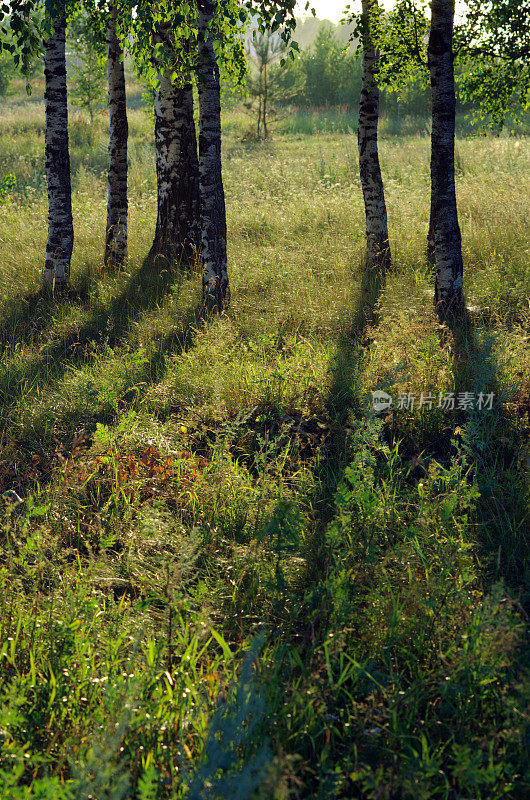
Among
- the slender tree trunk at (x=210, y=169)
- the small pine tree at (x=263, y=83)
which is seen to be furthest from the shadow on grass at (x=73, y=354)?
the small pine tree at (x=263, y=83)

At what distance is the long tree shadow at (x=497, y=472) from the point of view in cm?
295

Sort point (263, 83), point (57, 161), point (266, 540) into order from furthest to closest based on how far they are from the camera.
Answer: point (263, 83)
point (57, 161)
point (266, 540)

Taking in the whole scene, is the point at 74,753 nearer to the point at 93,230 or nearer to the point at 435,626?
the point at 435,626

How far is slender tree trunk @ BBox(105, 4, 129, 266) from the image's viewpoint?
27.0 ft

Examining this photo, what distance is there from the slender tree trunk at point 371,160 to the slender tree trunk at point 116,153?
3.35m

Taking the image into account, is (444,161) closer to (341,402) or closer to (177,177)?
(341,402)

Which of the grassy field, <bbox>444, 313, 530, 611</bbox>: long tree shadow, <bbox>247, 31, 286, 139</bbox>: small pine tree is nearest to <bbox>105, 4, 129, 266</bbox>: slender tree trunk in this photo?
the grassy field

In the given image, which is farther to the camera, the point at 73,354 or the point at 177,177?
the point at 177,177

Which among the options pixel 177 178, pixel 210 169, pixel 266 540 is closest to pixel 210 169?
pixel 210 169

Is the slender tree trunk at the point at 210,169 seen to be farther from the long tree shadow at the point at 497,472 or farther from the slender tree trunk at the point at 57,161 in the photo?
the long tree shadow at the point at 497,472

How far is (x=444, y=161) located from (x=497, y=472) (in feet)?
12.0

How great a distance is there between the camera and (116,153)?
8453mm

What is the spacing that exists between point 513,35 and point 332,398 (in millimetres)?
5989

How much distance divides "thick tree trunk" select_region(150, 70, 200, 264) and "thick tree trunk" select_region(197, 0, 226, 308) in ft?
4.39
